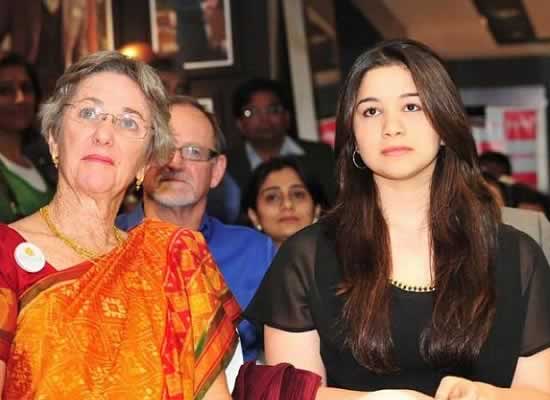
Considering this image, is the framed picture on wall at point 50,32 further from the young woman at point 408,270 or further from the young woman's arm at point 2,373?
the young woman's arm at point 2,373

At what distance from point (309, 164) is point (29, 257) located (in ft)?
11.4

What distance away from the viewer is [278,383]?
9.73ft

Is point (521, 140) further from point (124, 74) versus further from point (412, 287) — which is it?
point (124, 74)

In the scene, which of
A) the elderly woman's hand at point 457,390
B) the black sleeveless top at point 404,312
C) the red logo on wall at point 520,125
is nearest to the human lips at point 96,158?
the black sleeveless top at point 404,312

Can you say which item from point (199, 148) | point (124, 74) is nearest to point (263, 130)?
point (199, 148)

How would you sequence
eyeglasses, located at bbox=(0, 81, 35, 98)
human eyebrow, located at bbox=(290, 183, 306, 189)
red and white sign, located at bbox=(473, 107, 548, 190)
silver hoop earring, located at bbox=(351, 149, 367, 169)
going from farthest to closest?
1. red and white sign, located at bbox=(473, 107, 548, 190)
2. eyeglasses, located at bbox=(0, 81, 35, 98)
3. human eyebrow, located at bbox=(290, 183, 306, 189)
4. silver hoop earring, located at bbox=(351, 149, 367, 169)

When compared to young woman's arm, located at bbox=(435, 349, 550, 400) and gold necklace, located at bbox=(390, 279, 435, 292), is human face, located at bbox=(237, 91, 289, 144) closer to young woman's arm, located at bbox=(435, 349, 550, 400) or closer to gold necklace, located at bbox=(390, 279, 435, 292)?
gold necklace, located at bbox=(390, 279, 435, 292)

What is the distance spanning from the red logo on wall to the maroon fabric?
449 inches

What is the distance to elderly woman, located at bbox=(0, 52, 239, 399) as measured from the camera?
2803 millimetres

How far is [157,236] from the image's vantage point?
3.14 metres

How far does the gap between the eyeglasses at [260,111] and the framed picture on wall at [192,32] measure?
1464 mm

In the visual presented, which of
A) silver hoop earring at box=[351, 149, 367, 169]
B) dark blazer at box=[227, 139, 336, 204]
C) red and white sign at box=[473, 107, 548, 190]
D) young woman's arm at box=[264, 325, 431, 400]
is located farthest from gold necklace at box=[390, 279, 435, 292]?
red and white sign at box=[473, 107, 548, 190]

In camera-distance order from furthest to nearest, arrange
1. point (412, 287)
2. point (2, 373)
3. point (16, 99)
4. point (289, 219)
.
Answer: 1. point (16, 99)
2. point (289, 219)
3. point (412, 287)
4. point (2, 373)

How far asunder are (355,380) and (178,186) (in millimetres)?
1480
